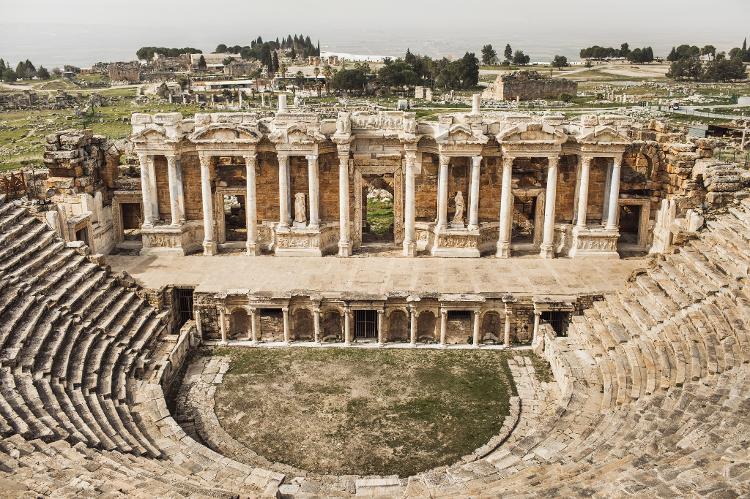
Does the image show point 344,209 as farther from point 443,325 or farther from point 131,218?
point 131,218

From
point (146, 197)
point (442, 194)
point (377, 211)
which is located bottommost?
point (377, 211)

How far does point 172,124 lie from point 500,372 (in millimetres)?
13466

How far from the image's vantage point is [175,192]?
24.5m

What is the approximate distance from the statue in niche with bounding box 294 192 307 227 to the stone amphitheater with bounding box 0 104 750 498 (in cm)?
500

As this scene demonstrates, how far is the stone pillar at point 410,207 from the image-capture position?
23922 mm

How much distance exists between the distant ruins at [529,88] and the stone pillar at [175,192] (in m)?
69.7

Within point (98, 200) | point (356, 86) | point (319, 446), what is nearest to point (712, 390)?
point (319, 446)

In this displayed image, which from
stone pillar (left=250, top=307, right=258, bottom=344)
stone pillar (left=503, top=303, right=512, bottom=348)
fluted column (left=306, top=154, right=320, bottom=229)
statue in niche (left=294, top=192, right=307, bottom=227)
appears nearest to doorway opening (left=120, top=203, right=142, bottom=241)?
statue in niche (left=294, top=192, right=307, bottom=227)

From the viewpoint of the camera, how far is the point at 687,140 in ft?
83.9

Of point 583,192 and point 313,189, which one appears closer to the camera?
point 583,192

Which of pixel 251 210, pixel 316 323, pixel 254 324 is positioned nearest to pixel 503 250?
pixel 316 323

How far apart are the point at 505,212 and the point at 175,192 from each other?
36.6 ft

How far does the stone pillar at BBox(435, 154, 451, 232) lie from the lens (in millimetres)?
23859

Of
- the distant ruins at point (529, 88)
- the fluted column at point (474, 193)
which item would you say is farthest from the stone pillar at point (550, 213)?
the distant ruins at point (529, 88)
